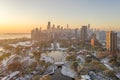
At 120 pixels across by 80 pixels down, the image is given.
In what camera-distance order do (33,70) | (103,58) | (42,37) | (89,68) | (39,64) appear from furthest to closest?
(42,37) → (103,58) → (39,64) → (33,70) → (89,68)

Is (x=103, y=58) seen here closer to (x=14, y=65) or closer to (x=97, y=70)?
(x=97, y=70)

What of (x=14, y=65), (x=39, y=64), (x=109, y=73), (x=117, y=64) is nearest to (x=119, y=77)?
(x=109, y=73)

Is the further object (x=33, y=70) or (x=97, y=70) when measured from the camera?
(x=33, y=70)

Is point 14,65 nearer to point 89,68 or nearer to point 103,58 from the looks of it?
point 89,68

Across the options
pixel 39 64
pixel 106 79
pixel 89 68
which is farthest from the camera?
pixel 39 64

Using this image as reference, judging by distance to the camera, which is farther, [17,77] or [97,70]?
[97,70]

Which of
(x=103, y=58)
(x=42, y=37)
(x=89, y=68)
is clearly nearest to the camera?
(x=89, y=68)

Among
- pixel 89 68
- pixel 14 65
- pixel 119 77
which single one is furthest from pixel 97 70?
pixel 14 65

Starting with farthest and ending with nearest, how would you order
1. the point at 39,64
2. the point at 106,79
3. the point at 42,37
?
1. the point at 42,37
2. the point at 39,64
3. the point at 106,79
